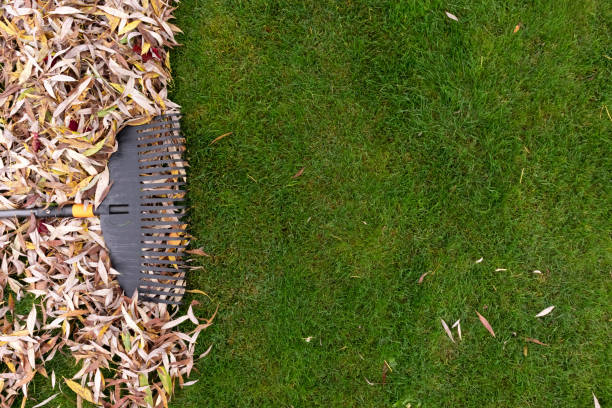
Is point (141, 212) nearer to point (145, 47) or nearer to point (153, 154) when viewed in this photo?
point (153, 154)

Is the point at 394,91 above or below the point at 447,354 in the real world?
above

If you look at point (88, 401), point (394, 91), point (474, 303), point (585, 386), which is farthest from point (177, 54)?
point (585, 386)

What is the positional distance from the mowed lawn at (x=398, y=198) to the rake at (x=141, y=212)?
8.5 inches

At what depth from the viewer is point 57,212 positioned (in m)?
2.07

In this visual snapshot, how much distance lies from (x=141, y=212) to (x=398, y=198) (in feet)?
4.93

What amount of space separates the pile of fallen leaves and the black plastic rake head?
8 cm

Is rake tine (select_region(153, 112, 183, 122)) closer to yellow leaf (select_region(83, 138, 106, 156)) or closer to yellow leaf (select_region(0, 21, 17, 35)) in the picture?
yellow leaf (select_region(83, 138, 106, 156))

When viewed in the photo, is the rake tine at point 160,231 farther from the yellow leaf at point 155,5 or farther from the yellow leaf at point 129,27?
the yellow leaf at point 155,5

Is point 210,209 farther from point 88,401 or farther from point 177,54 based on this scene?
point 88,401

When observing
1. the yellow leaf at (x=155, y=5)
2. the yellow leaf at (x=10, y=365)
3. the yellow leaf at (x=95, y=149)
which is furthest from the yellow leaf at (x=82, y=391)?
the yellow leaf at (x=155, y=5)

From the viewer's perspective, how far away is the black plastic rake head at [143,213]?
2.02m

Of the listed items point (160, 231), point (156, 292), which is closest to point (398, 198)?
point (160, 231)

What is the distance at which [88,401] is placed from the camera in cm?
222

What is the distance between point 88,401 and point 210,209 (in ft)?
4.55
